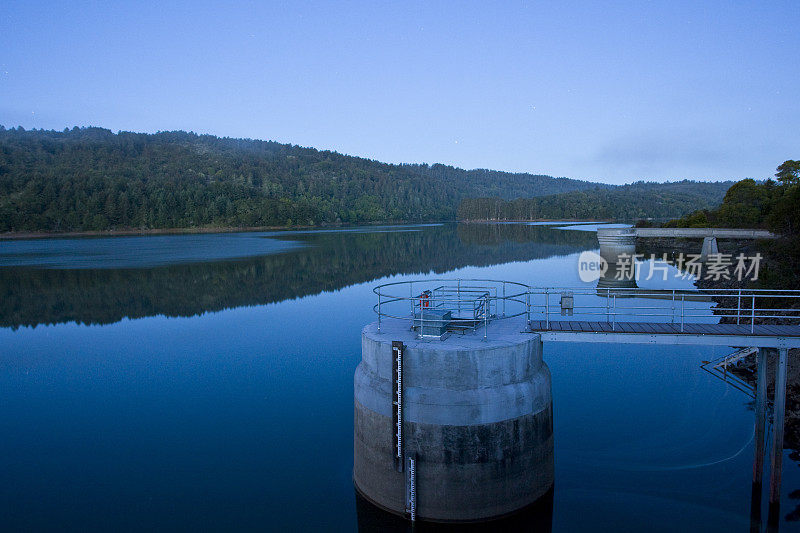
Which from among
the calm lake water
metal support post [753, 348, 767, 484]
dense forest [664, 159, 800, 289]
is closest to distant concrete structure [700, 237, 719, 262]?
dense forest [664, 159, 800, 289]

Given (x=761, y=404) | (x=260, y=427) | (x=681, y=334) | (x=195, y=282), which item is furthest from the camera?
(x=195, y=282)

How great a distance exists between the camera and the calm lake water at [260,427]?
1314 centimetres

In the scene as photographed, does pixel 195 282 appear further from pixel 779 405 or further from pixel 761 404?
pixel 779 405

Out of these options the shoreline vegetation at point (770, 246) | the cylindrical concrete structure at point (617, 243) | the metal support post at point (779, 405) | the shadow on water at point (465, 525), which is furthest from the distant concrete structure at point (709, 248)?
the shadow on water at point (465, 525)

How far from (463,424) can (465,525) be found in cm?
208

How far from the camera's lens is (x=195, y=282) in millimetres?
49312

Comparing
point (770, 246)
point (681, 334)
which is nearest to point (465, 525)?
point (681, 334)

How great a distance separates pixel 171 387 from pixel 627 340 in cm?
1800

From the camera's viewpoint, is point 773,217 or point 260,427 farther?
point 773,217

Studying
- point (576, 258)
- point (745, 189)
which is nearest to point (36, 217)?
point (576, 258)

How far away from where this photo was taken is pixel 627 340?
38.7 ft

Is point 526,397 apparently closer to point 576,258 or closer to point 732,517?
point 732,517

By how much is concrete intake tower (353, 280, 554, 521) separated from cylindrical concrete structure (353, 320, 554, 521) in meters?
0.02

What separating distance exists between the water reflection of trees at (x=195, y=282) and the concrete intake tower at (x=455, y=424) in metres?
29.4
